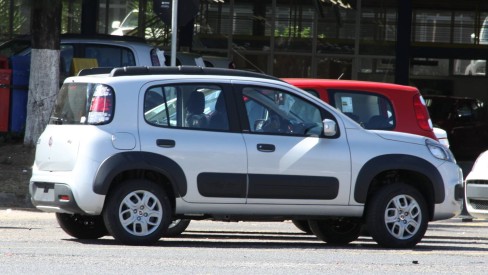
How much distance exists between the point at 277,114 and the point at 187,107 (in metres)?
0.90

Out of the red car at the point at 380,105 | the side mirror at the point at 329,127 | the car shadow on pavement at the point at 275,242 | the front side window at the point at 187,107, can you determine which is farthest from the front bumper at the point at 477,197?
the front side window at the point at 187,107

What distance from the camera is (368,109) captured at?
13.0 m

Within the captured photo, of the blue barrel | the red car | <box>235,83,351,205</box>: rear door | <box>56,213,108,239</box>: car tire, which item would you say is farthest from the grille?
the blue barrel

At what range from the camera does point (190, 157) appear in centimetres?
1061

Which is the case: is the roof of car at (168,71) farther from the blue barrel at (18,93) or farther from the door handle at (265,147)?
→ the blue barrel at (18,93)

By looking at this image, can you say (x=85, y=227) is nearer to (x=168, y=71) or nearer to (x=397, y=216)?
(x=168, y=71)

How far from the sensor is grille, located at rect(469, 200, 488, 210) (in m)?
12.0

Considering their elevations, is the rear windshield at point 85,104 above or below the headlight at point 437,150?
above

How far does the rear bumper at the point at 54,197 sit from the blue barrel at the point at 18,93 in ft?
27.6

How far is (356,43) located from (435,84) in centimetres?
347

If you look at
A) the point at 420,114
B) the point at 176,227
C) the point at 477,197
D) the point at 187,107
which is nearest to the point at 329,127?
the point at 187,107

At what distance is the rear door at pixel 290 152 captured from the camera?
35.6ft

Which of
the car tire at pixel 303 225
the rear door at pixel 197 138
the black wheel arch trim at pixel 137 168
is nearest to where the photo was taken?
the black wheel arch trim at pixel 137 168

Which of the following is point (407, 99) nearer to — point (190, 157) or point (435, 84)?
point (190, 157)
